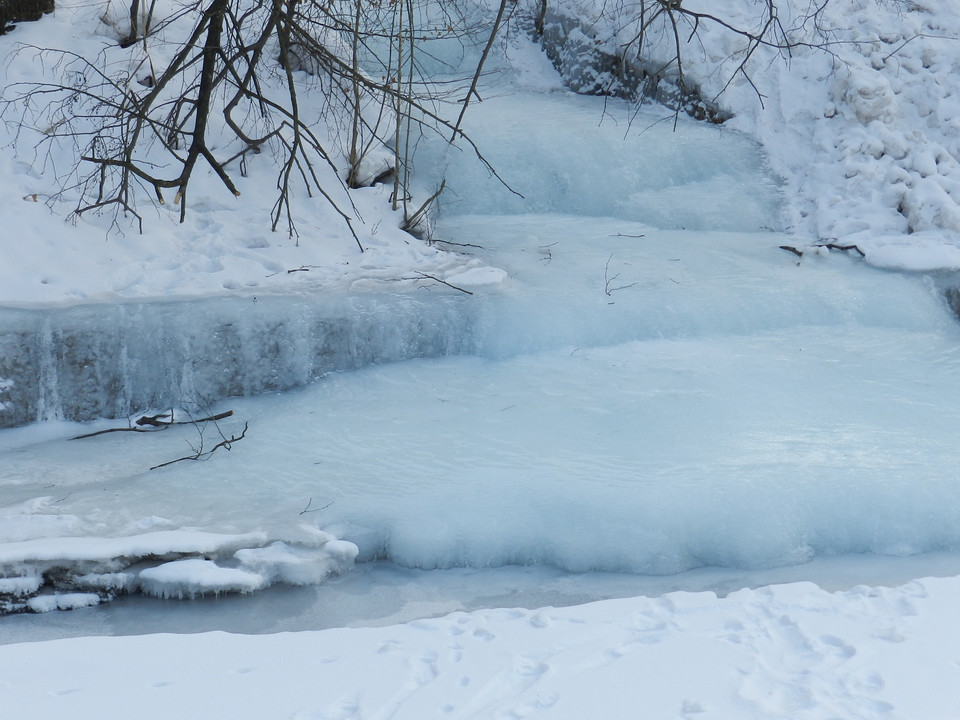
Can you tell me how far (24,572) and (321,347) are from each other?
230 centimetres

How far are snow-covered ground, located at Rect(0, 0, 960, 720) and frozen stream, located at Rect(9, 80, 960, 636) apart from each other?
2cm

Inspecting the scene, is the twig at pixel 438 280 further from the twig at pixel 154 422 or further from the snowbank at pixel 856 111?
the snowbank at pixel 856 111

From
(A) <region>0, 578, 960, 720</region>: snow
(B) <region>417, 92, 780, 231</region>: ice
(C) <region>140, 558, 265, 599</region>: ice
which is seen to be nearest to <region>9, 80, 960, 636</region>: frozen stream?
(C) <region>140, 558, 265, 599</region>: ice

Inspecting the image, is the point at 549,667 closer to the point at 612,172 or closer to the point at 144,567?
the point at 144,567

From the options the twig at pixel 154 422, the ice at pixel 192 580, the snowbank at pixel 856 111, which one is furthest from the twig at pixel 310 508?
the snowbank at pixel 856 111

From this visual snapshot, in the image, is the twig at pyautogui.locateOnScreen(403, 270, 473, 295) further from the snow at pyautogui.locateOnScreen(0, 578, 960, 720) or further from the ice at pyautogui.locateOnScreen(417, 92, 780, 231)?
the snow at pyautogui.locateOnScreen(0, 578, 960, 720)

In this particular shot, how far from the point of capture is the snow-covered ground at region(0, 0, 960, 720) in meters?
2.88

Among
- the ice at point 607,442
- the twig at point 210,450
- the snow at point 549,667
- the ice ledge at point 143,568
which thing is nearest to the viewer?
the snow at point 549,667

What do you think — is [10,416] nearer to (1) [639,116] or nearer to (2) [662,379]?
(2) [662,379]

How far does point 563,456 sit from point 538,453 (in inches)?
5.0

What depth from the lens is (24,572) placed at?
12.1 feet

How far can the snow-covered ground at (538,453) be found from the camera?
113 inches

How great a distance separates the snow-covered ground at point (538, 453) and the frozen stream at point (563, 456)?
0.02 meters

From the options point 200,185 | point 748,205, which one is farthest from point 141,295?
point 748,205
